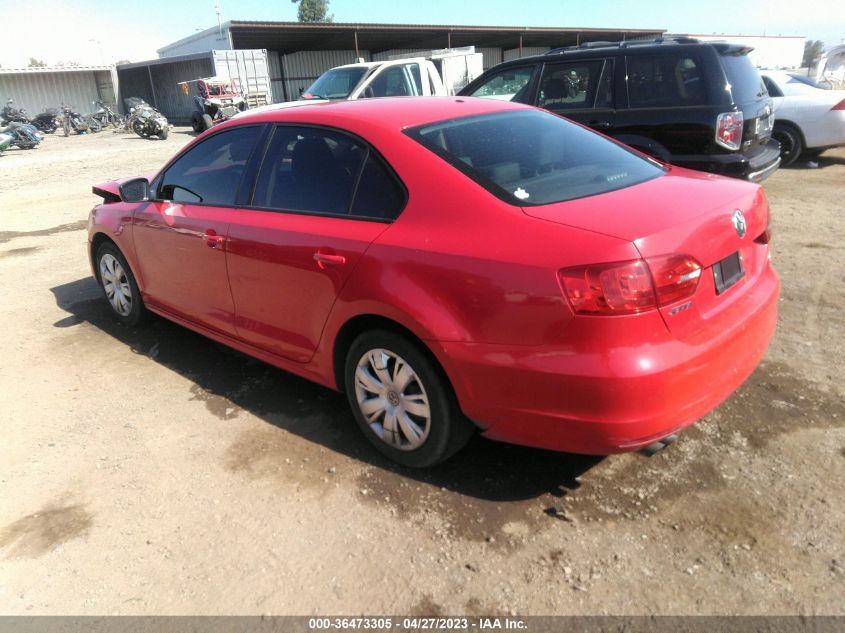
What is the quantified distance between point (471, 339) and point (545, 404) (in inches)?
15.3

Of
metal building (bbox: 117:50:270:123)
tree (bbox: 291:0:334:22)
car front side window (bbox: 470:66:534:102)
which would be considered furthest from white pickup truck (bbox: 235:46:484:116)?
tree (bbox: 291:0:334:22)

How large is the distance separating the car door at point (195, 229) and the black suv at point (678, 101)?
13.8 ft

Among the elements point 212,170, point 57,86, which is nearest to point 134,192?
point 212,170

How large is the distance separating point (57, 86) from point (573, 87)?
33.8 metres

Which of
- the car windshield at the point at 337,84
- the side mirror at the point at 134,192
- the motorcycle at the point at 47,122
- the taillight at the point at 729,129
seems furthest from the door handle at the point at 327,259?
the motorcycle at the point at 47,122

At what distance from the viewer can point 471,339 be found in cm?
266

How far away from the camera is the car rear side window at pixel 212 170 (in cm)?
388

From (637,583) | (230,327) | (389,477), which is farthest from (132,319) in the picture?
(637,583)

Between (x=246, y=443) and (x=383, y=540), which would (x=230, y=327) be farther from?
(x=383, y=540)

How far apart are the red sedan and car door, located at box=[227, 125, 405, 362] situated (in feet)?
0.03

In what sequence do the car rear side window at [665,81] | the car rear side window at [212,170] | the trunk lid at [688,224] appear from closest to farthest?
the trunk lid at [688,224] < the car rear side window at [212,170] < the car rear side window at [665,81]

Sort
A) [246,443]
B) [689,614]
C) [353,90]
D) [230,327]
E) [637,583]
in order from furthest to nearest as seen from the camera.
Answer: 1. [353,90]
2. [230,327]
3. [246,443]
4. [637,583]
5. [689,614]

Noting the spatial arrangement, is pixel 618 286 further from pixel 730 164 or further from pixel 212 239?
pixel 730 164

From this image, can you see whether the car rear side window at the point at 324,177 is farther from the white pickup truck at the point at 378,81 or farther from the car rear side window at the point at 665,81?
the white pickup truck at the point at 378,81
